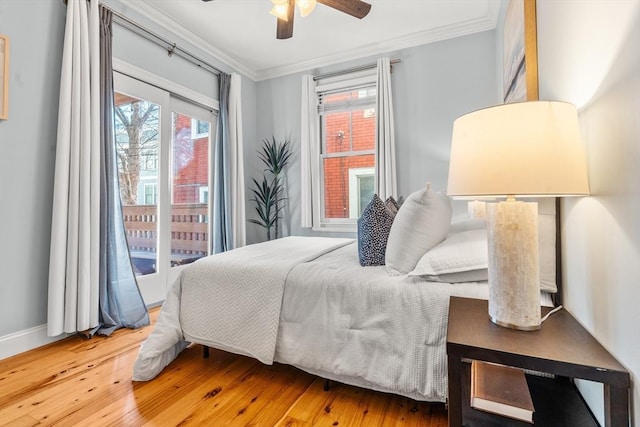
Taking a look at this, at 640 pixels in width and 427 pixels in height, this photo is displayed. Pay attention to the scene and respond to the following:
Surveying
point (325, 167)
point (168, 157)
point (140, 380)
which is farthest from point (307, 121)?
point (140, 380)

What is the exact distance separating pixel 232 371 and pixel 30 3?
2691 mm

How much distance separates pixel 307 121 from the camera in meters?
3.81

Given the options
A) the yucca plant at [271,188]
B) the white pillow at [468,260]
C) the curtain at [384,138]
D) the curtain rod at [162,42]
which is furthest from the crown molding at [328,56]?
the white pillow at [468,260]

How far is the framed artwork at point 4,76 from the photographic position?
1877mm

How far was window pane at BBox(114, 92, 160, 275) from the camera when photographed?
2.62 meters

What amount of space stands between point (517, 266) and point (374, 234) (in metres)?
0.82

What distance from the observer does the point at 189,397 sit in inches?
58.4

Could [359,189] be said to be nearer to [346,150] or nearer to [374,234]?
[346,150]

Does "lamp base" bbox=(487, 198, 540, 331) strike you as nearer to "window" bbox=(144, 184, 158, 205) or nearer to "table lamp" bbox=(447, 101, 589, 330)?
"table lamp" bbox=(447, 101, 589, 330)

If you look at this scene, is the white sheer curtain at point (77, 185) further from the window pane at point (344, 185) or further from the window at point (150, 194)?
the window pane at point (344, 185)

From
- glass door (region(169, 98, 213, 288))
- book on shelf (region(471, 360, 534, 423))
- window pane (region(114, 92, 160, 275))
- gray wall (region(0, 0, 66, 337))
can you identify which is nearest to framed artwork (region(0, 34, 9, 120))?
gray wall (region(0, 0, 66, 337))

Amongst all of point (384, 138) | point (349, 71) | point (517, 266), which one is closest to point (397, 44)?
point (349, 71)

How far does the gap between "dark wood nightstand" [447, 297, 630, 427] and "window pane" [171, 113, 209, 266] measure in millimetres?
2842

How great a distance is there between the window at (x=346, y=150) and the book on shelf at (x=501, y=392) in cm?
271
